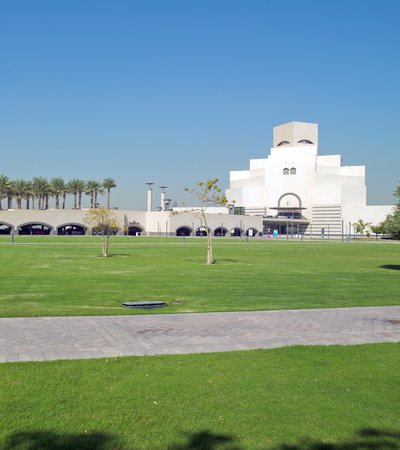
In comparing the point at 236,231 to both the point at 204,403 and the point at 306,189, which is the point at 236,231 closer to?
the point at 306,189

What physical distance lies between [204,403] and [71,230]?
367 feet

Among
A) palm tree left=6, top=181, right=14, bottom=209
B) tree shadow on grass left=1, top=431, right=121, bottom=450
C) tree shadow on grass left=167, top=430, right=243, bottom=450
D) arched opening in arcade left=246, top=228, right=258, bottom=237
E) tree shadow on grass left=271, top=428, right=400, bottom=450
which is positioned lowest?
tree shadow on grass left=271, top=428, right=400, bottom=450

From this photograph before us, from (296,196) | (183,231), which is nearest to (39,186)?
(183,231)

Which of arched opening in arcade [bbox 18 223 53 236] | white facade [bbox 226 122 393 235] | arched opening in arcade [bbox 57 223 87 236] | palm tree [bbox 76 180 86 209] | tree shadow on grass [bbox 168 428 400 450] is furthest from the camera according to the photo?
white facade [bbox 226 122 393 235]

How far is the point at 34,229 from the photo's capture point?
108625 mm

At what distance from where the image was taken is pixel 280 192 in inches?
6240

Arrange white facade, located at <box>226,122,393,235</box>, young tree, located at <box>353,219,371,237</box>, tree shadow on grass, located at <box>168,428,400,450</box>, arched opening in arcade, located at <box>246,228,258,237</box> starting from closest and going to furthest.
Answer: tree shadow on grass, located at <box>168,428,400,450</box>
arched opening in arcade, located at <box>246,228,258,237</box>
young tree, located at <box>353,219,371,237</box>
white facade, located at <box>226,122,393,235</box>

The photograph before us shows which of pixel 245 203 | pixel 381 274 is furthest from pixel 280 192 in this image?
pixel 381 274

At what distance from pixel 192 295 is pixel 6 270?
12.2 m

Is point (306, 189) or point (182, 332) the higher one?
point (306, 189)

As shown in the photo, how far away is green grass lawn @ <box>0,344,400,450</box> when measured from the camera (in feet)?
16.3

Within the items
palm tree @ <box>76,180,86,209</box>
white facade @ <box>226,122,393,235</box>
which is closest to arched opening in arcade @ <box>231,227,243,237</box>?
white facade @ <box>226,122,393,235</box>

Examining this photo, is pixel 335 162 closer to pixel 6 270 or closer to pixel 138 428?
pixel 6 270

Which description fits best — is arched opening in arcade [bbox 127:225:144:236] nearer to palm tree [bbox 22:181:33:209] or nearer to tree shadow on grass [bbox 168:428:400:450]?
palm tree [bbox 22:181:33:209]
